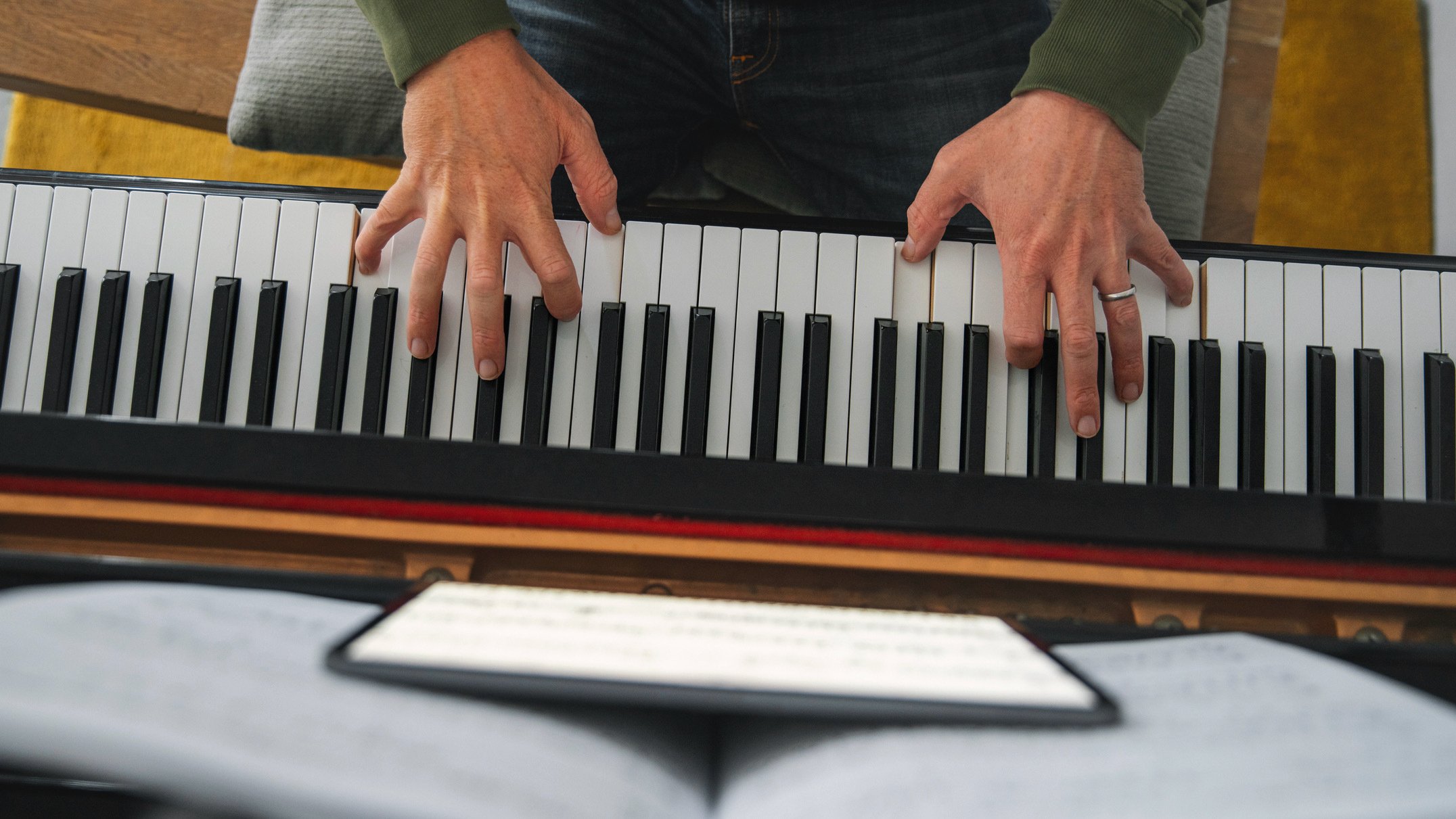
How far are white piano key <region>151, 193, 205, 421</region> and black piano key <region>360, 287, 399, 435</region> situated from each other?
0.18 meters

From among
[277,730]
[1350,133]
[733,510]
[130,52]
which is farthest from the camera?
[1350,133]

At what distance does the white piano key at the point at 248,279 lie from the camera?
71 cm

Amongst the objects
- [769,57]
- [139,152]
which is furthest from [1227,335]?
[139,152]

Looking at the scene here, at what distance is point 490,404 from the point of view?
2.27 feet

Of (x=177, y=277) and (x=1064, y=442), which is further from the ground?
(x=177, y=277)

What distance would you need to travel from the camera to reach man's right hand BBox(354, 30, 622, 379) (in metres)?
0.68

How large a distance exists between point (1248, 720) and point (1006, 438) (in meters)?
0.37

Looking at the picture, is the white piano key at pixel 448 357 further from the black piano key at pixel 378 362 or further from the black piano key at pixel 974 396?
the black piano key at pixel 974 396

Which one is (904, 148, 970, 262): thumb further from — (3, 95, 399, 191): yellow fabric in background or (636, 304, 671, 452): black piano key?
(3, 95, 399, 191): yellow fabric in background

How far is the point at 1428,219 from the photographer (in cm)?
140

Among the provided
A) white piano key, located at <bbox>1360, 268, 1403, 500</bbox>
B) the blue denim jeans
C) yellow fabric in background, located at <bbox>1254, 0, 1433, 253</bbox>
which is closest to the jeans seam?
the blue denim jeans

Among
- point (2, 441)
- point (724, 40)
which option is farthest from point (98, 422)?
point (724, 40)

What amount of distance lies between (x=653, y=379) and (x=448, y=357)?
0.67 feet

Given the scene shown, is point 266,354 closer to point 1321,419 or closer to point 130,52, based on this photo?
point 130,52
